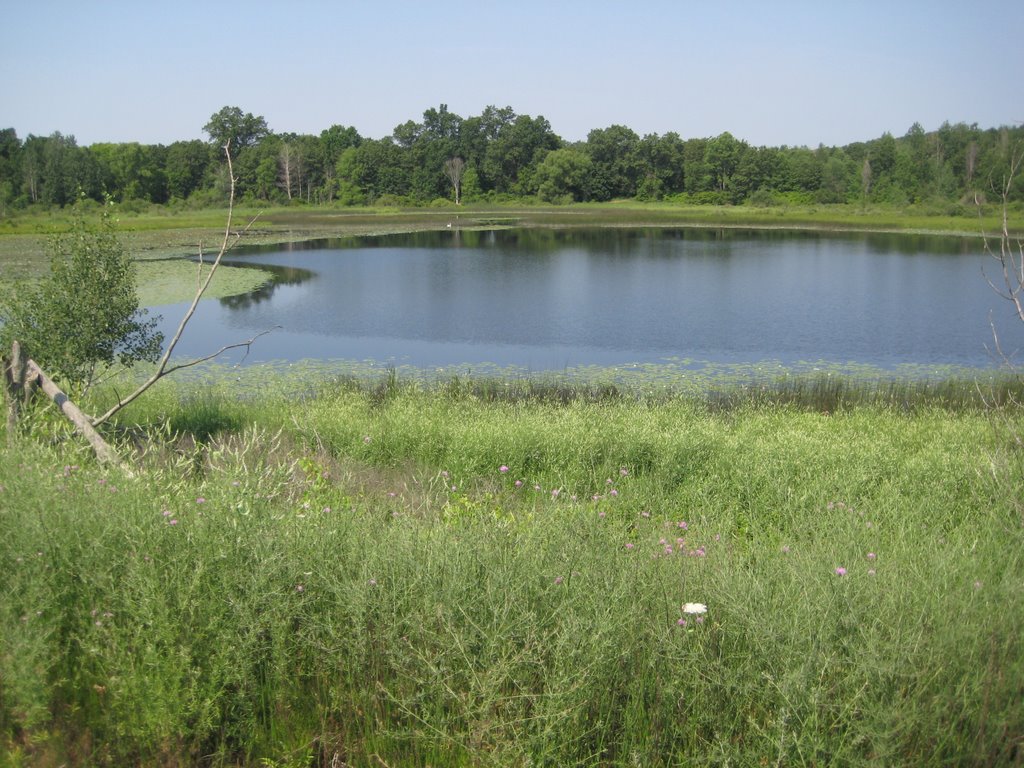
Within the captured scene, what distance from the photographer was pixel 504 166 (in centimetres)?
9050

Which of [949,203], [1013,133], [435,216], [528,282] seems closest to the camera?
[1013,133]

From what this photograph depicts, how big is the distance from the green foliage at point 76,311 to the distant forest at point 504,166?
6021 centimetres

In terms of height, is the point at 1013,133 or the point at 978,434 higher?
the point at 1013,133

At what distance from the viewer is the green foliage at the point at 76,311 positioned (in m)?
9.66

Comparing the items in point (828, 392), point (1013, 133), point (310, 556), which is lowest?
point (828, 392)

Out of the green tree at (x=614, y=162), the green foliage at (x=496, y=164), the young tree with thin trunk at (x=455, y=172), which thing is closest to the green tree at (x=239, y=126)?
the green foliage at (x=496, y=164)

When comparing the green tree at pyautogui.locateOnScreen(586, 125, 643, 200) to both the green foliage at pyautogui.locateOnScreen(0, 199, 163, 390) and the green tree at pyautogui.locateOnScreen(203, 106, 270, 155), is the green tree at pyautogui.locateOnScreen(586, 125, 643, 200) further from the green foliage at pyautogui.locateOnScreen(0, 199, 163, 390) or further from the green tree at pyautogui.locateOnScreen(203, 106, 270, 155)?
the green foliage at pyautogui.locateOnScreen(0, 199, 163, 390)

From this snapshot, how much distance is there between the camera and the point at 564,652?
3.55 meters

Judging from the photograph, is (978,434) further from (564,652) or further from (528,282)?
(528,282)

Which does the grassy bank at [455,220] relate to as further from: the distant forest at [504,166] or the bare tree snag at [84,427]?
the bare tree snag at [84,427]

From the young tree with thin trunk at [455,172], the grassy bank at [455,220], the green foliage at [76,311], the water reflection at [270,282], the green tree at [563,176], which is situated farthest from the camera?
the young tree with thin trunk at [455,172]

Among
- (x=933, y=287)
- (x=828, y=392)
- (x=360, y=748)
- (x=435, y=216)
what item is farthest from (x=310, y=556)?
(x=435, y=216)

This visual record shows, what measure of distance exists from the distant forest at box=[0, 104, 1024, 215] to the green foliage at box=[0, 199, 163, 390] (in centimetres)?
6021

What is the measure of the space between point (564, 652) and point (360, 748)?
0.98 meters
